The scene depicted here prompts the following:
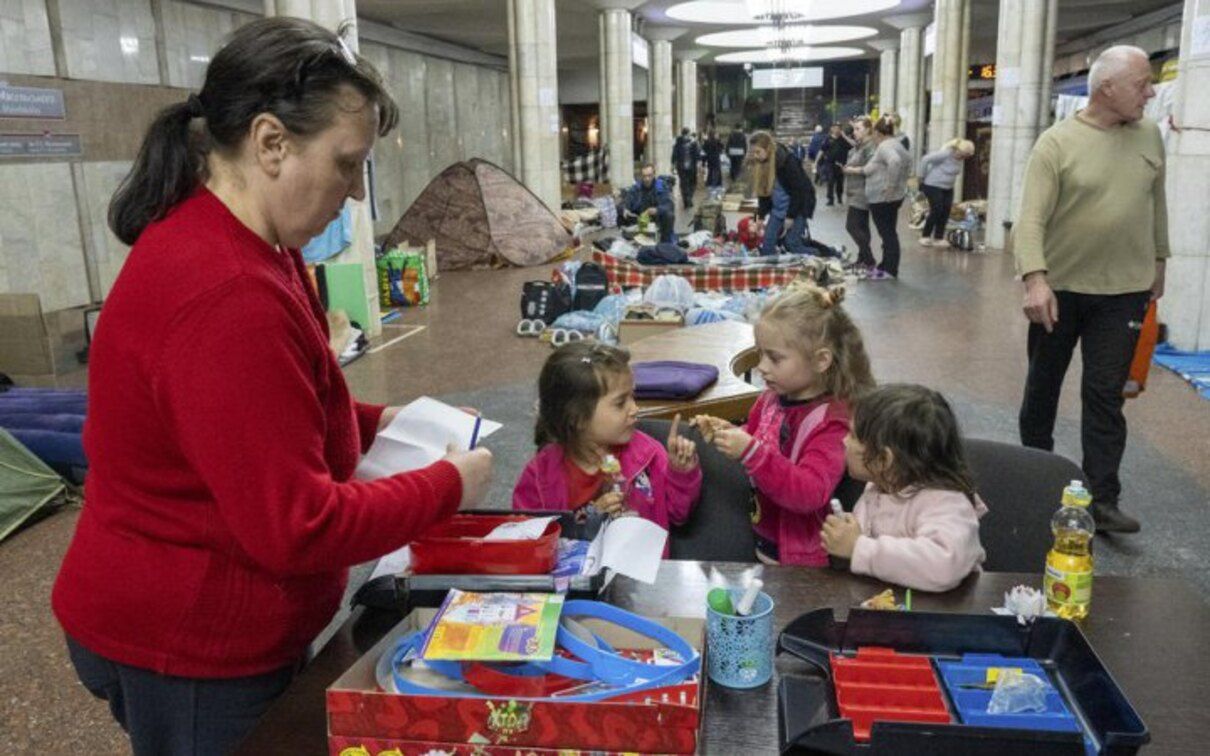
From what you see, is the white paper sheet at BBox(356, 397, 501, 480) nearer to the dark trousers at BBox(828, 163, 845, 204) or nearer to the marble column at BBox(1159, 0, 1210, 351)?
the marble column at BBox(1159, 0, 1210, 351)

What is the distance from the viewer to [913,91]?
24781 millimetres

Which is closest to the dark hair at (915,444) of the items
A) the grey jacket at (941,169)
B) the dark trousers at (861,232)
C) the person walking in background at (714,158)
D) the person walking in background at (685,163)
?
the dark trousers at (861,232)

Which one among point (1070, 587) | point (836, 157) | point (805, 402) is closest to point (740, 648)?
point (1070, 587)

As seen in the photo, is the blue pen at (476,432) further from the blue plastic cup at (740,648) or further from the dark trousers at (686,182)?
the dark trousers at (686,182)

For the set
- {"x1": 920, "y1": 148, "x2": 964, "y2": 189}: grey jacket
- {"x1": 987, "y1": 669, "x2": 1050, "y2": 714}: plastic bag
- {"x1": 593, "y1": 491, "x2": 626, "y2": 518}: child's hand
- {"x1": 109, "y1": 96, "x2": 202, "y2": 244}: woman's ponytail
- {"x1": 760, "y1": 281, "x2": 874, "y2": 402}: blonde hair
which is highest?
{"x1": 109, "y1": 96, "x2": 202, "y2": 244}: woman's ponytail

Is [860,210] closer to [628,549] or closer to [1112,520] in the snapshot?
[1112,520]

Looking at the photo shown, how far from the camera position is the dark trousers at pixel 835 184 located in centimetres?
2133

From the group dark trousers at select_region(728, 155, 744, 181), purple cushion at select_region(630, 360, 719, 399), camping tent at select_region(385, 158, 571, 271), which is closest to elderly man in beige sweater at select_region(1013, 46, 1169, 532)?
purple cushion at select_region(630, 360, 719, 399)

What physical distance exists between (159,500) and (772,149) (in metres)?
9.95

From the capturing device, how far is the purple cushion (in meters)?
3.59

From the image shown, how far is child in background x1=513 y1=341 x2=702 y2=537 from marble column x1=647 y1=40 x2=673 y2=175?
74.0ft

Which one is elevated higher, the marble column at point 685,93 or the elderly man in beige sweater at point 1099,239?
the marble column at point 685,93

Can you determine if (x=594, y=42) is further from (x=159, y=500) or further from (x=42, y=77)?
(x=159, y=500)

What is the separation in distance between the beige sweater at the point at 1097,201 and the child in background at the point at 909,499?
2080 millimetres
